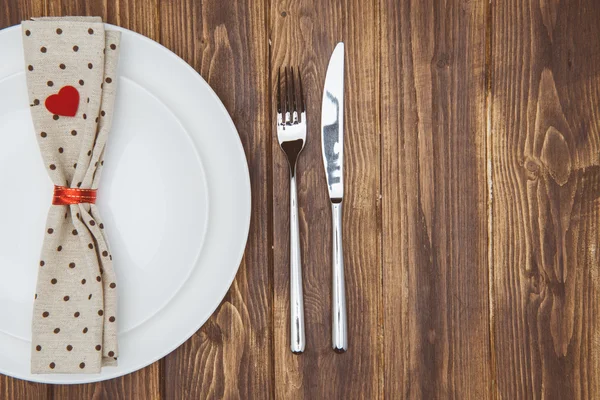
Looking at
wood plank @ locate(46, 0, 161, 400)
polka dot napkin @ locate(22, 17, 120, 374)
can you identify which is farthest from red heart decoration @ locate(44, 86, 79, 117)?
wood plank @ locate(46, 0, 161, 400)

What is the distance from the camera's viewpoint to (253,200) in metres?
0.56

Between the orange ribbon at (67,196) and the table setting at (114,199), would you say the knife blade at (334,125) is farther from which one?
the orange ribbon at (67,196)

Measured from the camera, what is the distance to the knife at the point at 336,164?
538 millimetres

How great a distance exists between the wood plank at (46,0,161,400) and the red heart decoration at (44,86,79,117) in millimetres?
114

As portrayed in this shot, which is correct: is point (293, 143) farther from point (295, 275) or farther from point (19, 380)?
point (19, 380)

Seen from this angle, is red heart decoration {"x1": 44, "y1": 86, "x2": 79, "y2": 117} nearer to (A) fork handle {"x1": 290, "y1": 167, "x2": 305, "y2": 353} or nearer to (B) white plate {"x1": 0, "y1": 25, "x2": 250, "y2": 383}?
(B) white plate {"x1": 0, "y1": 25, "x2": 250, "y2": 383}

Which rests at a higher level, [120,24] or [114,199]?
[120,24]

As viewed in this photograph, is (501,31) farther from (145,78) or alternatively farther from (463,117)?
(145,78)

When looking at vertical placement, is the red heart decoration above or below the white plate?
above

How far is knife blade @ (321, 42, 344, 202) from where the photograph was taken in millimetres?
542

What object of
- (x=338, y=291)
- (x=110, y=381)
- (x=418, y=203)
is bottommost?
(x=110, y=381)

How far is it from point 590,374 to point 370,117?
1.38 feet

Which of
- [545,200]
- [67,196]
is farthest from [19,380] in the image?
[545,200]

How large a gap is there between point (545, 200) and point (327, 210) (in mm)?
272
